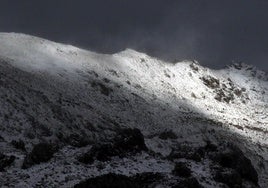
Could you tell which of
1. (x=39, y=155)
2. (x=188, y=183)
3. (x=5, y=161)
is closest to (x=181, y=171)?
(x=188, y=183)

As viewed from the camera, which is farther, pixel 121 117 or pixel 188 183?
pixel 121 117

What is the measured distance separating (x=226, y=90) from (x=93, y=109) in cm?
5455

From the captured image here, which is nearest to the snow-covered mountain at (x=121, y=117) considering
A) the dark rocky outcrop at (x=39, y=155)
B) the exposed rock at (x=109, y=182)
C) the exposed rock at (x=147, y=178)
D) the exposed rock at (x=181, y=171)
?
the dark rocky outcrop at (x=39, y=155)

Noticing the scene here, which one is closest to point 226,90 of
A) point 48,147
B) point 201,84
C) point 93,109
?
point 201,84

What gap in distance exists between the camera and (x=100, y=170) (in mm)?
21703

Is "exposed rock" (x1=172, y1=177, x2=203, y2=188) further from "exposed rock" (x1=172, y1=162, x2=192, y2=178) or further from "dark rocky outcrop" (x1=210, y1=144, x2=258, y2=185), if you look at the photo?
"dark rocky outcrop" (x1=210, y1=144, x2=258, y2=185)

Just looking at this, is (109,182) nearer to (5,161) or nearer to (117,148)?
(117,148)

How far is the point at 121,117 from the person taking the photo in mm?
64000

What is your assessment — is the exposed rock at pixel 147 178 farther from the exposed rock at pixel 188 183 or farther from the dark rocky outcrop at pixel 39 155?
the dark rocky outcrop at pixel 39 155

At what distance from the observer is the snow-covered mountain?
74.9ft

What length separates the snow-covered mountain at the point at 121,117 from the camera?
2284 cm

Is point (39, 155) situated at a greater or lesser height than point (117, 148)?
lesser

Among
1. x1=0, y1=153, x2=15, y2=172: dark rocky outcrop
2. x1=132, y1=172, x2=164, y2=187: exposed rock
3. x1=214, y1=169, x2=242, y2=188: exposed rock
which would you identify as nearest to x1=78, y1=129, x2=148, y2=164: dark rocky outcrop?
x1=132, y1=172, x2=164, y2=187: exposed rock

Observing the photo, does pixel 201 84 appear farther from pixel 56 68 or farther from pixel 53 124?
pixel 53 124
